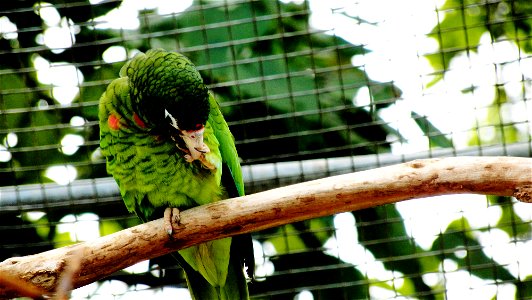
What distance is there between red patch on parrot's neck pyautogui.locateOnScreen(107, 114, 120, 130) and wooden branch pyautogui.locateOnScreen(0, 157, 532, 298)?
0.30 meters

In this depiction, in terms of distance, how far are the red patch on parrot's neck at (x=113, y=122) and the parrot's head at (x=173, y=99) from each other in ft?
0.29

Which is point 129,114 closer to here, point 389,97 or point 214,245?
point 214,245

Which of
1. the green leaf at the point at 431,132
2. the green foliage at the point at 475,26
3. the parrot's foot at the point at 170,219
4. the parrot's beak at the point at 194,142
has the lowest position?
the parrot's foot at the point at 170,219

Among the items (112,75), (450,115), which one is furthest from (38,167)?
(450,115)

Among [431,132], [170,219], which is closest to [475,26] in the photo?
[431,132]

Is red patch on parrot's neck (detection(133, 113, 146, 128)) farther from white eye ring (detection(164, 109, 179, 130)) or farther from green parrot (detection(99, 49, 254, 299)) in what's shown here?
white eye ring (detection(164, 109, 179, 130))

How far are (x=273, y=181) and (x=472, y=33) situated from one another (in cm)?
94

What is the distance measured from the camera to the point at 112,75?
2.24 metres

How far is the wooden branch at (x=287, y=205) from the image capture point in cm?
129

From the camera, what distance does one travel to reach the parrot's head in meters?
1.43

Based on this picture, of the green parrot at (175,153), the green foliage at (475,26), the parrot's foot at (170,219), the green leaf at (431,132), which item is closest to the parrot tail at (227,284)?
the green parrot at (175,153)

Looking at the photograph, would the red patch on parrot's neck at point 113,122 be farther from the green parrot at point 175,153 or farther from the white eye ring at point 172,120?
the white eye ring at point 172,120

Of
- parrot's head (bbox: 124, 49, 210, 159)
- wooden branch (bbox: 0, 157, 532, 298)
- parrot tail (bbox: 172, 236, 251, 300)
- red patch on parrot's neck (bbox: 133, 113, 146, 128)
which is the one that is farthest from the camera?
parrot tail (bbox: 172, 236, 251, 300)

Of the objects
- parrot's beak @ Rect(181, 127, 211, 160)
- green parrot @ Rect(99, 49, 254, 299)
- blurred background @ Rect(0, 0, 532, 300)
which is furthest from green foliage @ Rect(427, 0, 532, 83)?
parrot's beak @ Rect(181, 127, 211, 160)
